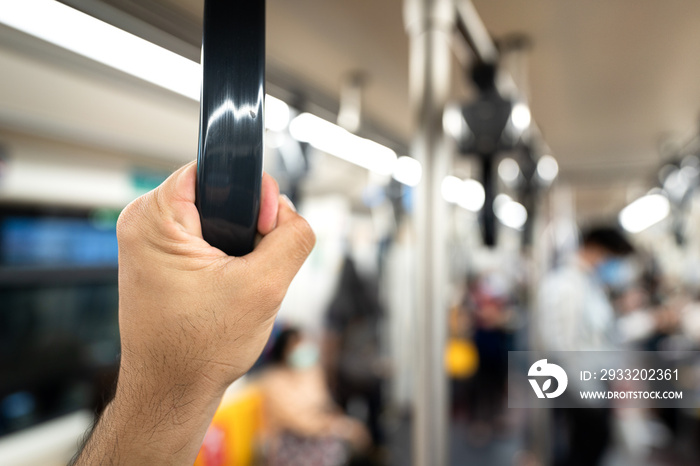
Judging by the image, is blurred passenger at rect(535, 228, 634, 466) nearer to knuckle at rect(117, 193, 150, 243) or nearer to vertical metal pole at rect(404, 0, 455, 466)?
vertical metal pole at rect(404, 0, 455, 466)

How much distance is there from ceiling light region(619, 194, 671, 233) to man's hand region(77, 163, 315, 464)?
16.3 feet

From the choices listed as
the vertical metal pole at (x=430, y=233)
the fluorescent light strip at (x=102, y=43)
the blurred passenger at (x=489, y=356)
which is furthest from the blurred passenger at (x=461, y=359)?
the fluorescent light strip at (x=102, y=43)

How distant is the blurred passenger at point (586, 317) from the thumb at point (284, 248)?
8.12ft

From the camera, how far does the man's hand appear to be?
1.21 feet

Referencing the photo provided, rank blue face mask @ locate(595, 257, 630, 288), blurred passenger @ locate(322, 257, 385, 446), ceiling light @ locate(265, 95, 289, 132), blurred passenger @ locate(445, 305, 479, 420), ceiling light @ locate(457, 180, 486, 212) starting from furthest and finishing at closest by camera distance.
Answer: blue face mask @ locate(595, 257, 630, 288)
blurred passenger @ locate(445, 305, 479, 420)
ceiling light @ locate(457, 180, 486, 212)
blurred passenger @ locate(322, 257, 385, 446)
ceiling light @ locate(265, 95, 289, 132)

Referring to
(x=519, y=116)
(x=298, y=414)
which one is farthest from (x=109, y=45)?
(x=298, y=414)

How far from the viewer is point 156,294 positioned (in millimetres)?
376

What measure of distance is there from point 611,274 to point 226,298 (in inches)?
237

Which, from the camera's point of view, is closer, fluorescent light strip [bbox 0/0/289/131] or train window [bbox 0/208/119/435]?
fluorescent light strip [bbox 0/0/289/131]

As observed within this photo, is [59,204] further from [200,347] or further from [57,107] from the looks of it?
[200,347]

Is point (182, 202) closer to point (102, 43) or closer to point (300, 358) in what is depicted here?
point (102, 43)

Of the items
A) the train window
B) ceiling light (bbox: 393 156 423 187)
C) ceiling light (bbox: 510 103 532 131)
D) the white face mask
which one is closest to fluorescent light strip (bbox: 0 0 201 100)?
ceiling light (bbox: 510 103 532 131)

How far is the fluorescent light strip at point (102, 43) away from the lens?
755 mm

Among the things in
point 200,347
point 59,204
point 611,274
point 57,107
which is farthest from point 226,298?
point 611,274
